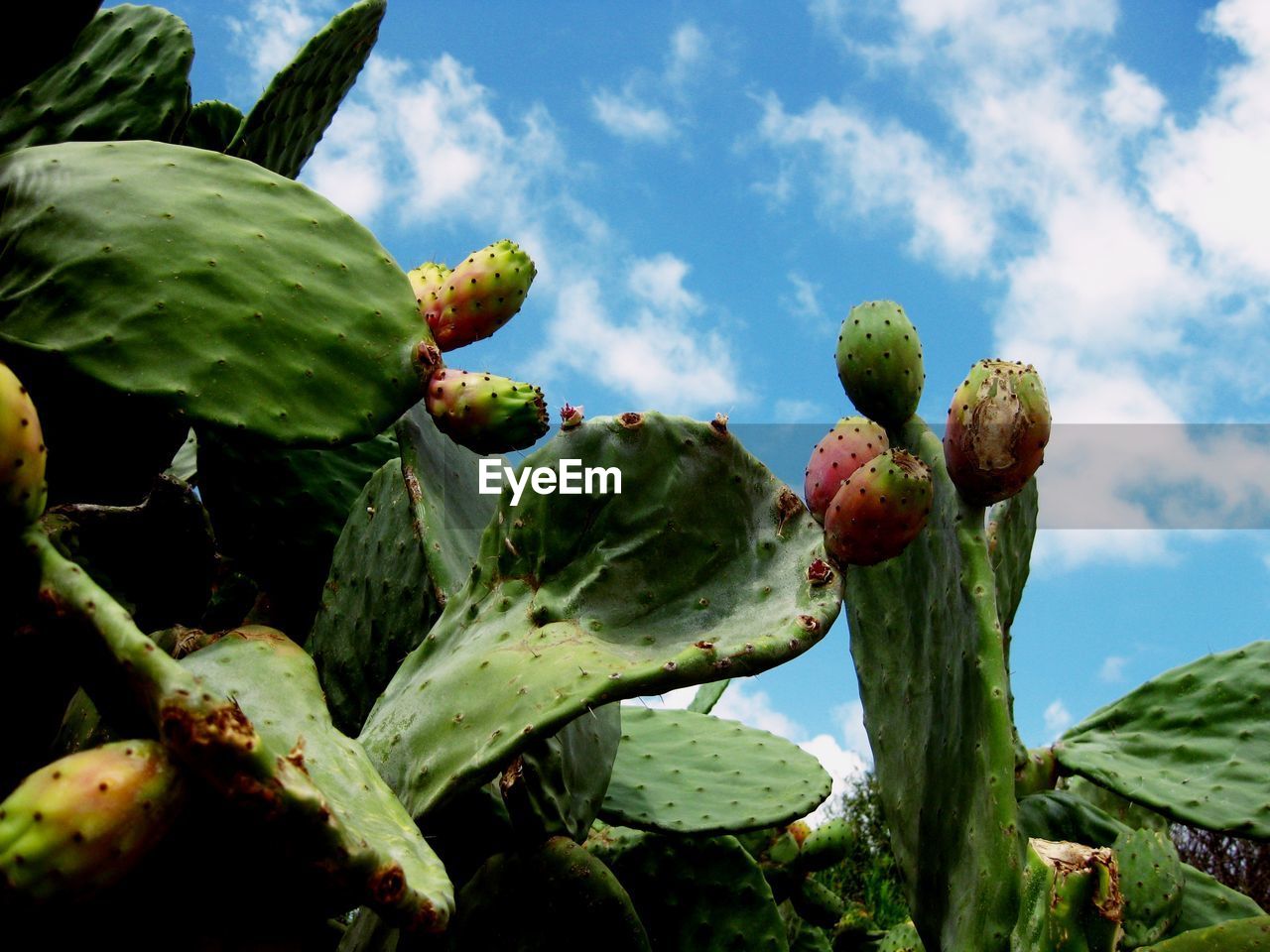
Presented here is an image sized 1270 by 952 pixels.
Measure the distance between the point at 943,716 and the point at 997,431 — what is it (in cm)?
39

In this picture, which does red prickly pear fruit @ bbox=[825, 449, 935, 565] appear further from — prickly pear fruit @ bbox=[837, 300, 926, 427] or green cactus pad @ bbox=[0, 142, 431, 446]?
green cactus pad @ bbox=[0, 142, 431, 446]

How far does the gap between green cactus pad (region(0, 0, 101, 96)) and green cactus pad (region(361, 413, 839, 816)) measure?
0.70 metres

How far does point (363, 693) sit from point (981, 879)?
83cm

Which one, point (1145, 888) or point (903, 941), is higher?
point (1145, 888)

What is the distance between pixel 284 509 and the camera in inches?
74.7

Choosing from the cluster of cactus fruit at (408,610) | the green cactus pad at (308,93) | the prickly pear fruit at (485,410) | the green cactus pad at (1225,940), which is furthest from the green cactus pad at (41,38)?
the green cactus pad at (1225,940)

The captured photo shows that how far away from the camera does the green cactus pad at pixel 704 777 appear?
5.70 feet

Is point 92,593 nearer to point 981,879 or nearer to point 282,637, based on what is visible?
point 282,637

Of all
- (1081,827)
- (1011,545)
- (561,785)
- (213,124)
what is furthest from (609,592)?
(213,124)

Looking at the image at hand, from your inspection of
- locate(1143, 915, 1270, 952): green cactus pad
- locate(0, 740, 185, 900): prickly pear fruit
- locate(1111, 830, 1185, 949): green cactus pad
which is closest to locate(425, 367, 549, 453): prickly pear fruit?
locate(0, 740, 185, 900): prickly pear fruit

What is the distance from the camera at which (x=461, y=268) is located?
1.75m

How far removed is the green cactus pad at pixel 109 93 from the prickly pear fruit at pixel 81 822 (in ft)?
3.77

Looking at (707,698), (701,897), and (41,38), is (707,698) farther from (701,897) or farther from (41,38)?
(41,38)

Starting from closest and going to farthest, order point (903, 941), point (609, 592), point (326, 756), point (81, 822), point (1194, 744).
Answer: point (81, 822), point (326, 756), point (609, 592), point (1194, 744), point (903, 941)
